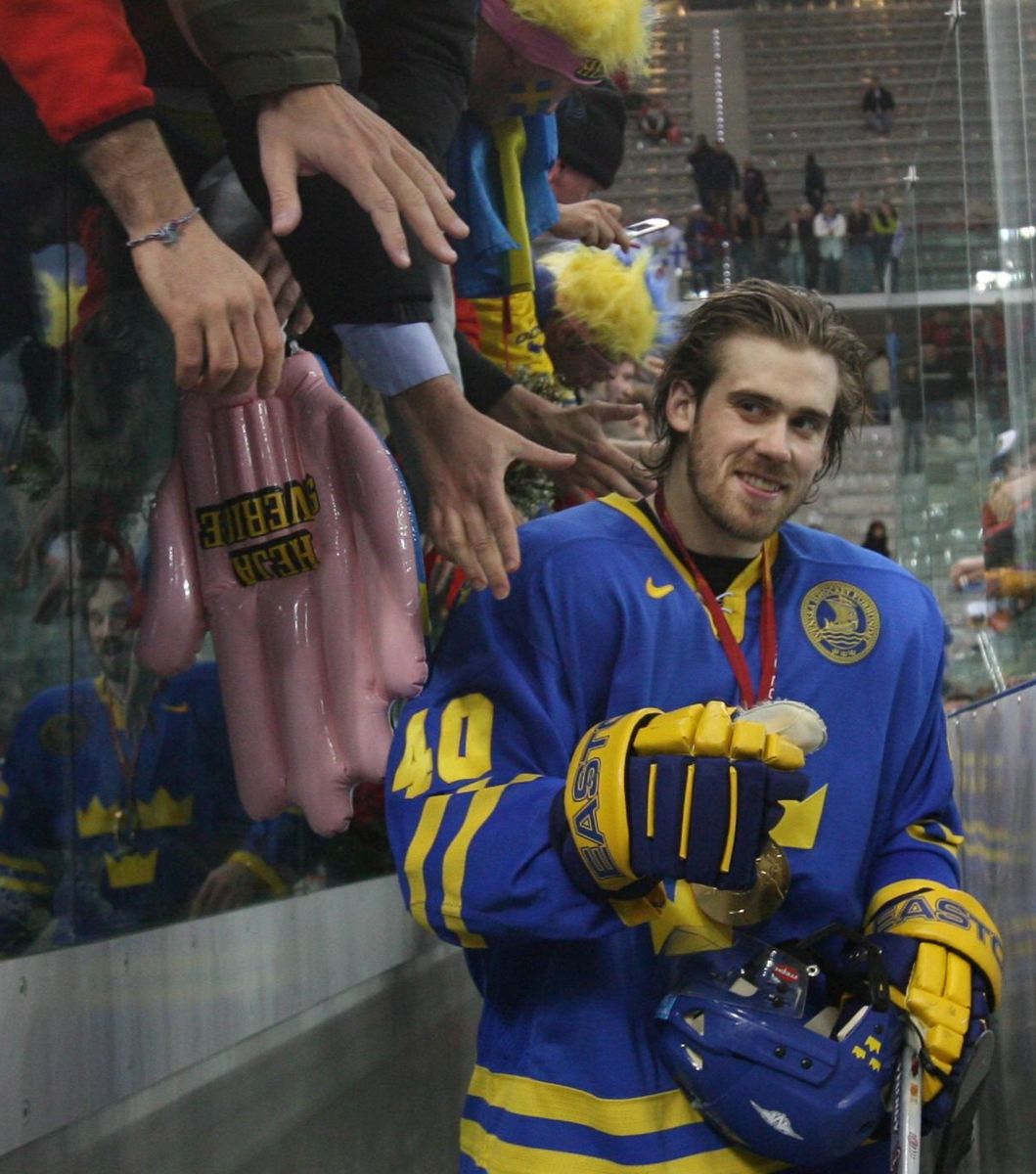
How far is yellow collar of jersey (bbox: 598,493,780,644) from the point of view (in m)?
2.11

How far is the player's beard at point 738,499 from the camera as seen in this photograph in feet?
6.87

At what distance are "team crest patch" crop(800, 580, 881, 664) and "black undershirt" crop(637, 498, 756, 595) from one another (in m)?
0.09

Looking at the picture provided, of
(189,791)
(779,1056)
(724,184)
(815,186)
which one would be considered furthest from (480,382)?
(815,186)

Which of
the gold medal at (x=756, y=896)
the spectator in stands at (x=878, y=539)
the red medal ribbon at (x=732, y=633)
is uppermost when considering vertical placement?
the spectator in stands at (x=878, y=539)

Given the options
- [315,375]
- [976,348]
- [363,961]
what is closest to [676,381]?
[315,375]

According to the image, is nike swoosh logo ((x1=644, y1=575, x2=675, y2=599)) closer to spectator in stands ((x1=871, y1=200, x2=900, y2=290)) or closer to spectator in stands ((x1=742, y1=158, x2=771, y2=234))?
spectator in stands ((x1=871, y1=200, x2=900, y2=290))

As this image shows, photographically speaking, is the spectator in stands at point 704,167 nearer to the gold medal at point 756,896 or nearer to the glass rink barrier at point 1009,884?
the glass rink barrier at point 1009,884

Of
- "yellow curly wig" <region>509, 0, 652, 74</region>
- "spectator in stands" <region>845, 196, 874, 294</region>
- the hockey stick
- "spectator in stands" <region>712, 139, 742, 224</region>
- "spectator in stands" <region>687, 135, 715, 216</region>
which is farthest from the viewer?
"spectator in stands" <region>687, 135, 715, 216</region>

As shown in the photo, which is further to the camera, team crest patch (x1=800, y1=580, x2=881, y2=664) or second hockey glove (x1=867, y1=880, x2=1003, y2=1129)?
team crest patch (x1=800, y1=580, x2=881, y2=664)

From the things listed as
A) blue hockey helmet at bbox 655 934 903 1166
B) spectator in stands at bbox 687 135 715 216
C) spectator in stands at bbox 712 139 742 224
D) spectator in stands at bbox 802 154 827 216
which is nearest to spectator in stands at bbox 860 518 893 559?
spectator in stands at bbox 712 139 742 224

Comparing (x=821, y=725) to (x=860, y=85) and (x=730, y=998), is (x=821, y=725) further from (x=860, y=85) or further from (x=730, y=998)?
(x=860, y=85)

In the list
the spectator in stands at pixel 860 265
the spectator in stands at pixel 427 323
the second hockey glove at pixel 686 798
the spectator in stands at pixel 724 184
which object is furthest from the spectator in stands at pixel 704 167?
the second hockey glove at pixel 686 798

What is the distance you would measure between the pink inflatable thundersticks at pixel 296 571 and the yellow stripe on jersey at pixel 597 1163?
44 cm

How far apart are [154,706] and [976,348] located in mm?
3240
